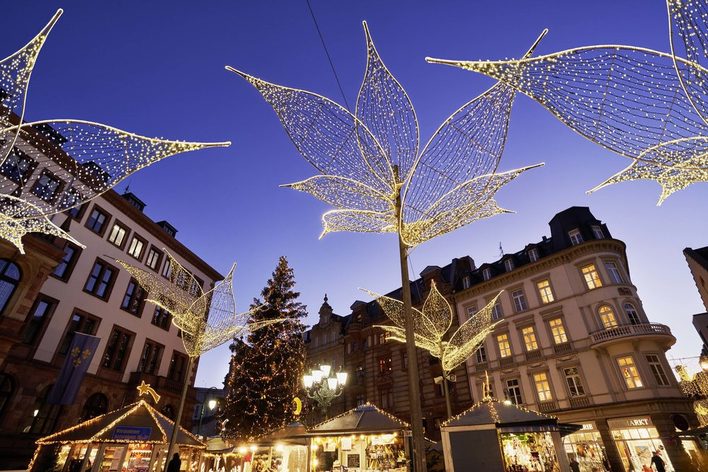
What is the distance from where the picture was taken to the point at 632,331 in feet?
67.0

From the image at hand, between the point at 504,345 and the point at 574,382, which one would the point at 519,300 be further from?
the point at 574,382

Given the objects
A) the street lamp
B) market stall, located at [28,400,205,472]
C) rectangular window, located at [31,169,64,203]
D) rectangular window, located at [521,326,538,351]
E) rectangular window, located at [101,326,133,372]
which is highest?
rectangular window, located at [31,169,64,203]

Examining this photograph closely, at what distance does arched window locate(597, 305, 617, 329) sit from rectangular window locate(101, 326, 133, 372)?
100ft

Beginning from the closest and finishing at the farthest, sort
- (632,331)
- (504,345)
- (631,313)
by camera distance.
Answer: (632,331) → (631,313) → (504,345)

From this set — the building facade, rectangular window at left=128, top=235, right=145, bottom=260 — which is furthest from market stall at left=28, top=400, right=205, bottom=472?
rectangular window at left=128, top=235, right=145, bottom=260

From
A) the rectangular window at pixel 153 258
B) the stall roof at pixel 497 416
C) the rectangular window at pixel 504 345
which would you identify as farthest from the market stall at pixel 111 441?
the rectangular window at pixel 504 345

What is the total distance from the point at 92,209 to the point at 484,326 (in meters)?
23.8

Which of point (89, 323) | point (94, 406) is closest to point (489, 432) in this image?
point (94, 406)

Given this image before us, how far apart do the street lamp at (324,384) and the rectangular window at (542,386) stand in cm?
1309

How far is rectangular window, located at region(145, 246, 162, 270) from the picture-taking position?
25.9 m

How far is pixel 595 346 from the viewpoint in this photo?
69.0 ft

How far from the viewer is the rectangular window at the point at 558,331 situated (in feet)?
76.3

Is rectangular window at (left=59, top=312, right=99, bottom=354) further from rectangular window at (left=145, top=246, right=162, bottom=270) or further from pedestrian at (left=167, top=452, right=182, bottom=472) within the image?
pedestrian at (left=167, top=452, right=182, bottom=472)

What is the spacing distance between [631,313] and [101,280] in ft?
109
